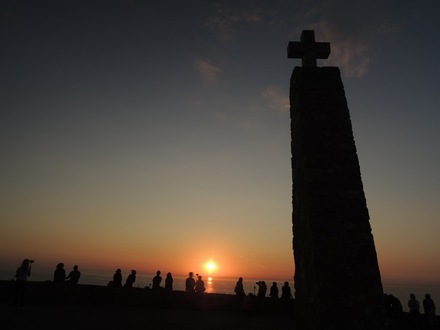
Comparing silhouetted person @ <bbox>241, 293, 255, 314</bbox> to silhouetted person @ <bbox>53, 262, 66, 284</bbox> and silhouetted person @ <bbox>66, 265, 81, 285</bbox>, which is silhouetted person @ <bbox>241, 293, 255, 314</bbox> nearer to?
silhouetted person @ <bbox>66, 265, 81, 285</bbox>

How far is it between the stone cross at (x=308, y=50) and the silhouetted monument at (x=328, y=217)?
328 millimetres

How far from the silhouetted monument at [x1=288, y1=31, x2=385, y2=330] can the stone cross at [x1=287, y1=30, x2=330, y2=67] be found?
0.33 m

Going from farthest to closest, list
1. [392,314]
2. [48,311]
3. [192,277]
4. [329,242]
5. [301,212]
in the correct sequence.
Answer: [192,277] < [392,314] < [48,311] < [301,212] < [329,242]

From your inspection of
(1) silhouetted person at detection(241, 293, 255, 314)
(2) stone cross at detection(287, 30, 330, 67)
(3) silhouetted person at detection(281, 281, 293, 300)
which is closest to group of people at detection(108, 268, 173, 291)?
(1) silhouetted person at detection(241, 293, 255, 314)

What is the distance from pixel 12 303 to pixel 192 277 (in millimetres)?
7306

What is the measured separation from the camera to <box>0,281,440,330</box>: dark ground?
9.18 metres

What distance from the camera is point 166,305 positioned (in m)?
14.0

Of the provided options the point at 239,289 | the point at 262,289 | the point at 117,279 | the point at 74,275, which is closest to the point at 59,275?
the point at 74,275

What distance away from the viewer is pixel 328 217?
19.2 ft

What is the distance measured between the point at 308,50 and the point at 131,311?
10.8 m

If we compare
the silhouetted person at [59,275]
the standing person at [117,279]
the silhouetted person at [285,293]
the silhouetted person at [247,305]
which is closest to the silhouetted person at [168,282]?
the standing person at [117,279]

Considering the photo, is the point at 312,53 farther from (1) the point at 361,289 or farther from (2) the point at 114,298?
(2) the point at 114,298

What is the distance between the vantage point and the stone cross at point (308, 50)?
7.63 metres

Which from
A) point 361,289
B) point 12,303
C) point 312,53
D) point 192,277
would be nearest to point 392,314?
point 192,277
